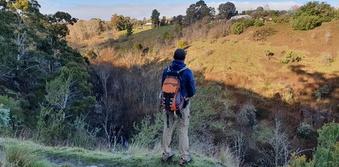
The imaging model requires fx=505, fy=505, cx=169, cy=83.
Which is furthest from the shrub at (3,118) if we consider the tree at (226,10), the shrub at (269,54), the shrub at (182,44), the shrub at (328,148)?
the tree at (226,10)

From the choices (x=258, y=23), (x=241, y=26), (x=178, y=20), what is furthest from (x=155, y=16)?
(x=258, y=23)

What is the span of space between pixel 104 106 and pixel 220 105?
8.17 m

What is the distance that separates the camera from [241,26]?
44.0m

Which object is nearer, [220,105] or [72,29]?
[220,105]

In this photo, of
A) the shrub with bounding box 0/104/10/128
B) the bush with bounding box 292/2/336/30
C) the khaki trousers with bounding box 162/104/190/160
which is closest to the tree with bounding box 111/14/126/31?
the bush with bounding box 292/2/336/30

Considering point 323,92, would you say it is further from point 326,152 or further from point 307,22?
point 326,152

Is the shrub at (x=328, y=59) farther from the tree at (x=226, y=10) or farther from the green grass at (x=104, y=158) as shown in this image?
the green grass at (x=104, y=158)

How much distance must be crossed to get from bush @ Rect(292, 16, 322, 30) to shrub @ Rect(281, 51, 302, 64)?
339 cm

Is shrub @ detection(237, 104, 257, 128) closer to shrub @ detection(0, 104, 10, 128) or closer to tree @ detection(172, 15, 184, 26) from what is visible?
tree @ detection(172, 15, 184, 26)

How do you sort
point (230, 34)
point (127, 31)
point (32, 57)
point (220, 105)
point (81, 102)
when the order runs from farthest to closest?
point (127, 31) < point (230, 34) < point (220, 105) < point (32, 57) < point (81, 102)

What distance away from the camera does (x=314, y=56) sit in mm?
38375

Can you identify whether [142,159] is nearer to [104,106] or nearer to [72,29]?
[104,106]

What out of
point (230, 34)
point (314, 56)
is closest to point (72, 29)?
point (230, 34)

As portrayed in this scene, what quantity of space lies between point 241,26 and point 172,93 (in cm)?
3798
